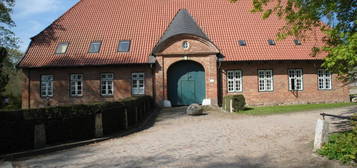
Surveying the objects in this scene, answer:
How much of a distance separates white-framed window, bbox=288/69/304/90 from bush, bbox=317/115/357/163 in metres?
14.6

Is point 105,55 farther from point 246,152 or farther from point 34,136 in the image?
point 246,152

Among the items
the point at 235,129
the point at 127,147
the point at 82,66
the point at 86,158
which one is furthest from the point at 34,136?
the point at 82,66

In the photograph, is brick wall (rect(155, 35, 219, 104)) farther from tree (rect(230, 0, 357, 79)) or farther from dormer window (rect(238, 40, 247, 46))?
tree (rect(230, 0, 357, 79))

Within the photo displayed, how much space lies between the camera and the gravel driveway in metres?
5.94

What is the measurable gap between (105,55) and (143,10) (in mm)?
5927

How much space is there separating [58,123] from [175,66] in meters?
12.1

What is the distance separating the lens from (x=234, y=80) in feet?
64.6

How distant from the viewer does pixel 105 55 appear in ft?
63.6

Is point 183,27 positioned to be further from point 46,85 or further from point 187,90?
point 46,85

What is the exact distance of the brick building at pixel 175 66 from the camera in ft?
62.3

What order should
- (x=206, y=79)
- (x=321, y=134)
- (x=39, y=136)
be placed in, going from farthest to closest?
(x=206, y=79)
(x=39, y=136)
(x=321, y=134)

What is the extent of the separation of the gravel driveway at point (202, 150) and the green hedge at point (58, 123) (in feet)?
2.47

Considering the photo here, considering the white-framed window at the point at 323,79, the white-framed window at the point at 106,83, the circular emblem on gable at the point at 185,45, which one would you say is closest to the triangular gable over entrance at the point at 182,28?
the circular emblem on gable at the point at 185,45

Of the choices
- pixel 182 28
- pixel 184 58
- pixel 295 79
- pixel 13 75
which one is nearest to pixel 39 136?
pixel 184 58
